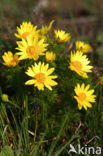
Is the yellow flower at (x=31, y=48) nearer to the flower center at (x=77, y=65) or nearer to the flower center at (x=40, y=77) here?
the flower center at (x=40, y=77)

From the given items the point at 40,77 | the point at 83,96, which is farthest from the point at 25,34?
the point at 83,96

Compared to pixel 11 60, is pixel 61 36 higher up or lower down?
higher up

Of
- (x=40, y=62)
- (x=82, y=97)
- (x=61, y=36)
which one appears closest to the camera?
(x=40, y=62)

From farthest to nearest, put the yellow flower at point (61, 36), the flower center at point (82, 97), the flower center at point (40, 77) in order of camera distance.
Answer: the yellow flower at point (61, 36)
the flower center at point (82, 97)
the flower center at point (40, 77)

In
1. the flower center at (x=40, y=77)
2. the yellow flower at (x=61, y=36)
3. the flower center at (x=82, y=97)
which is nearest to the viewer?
the flower center at (x=40, y=77)

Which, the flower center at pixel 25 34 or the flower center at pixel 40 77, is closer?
the flower center at pixel 40 77

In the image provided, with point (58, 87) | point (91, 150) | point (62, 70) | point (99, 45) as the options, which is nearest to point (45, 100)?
point (58, 87)

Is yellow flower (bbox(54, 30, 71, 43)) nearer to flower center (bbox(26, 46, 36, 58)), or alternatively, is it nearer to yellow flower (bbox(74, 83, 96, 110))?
flower center (bbox(26, 46, 36, 58))

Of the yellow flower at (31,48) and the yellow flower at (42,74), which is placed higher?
the yellow flower at (31,48)

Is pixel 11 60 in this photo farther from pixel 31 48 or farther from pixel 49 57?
pixel 49 57

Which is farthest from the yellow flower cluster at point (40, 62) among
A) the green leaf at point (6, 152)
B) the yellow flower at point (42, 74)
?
the green leaf at point (6, 152)
